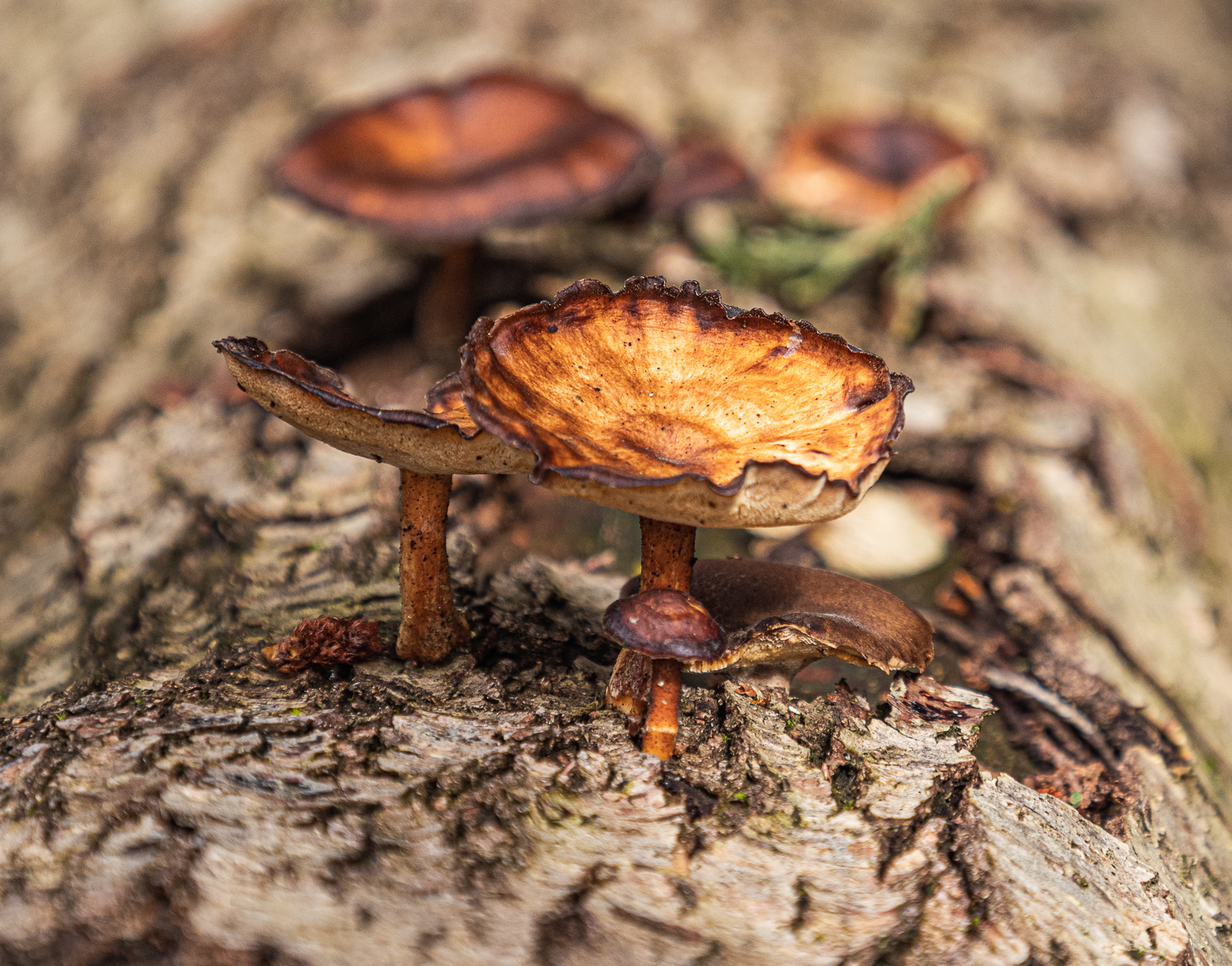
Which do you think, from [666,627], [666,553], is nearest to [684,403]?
[666,553]

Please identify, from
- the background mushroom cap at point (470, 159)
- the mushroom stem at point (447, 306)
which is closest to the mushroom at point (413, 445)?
the background mushroom cap at point (470, 159)

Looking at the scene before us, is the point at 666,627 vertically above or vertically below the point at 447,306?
below

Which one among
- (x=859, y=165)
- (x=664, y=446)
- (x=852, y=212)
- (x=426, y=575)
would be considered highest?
(x=859, y=165)

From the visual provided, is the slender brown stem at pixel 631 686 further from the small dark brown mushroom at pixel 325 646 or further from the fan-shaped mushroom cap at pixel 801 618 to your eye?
the small dark brown mushroom at pixel 325 646

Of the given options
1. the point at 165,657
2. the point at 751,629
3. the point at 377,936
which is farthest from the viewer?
the point at 165,657

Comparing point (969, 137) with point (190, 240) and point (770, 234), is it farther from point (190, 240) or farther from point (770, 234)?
point (190, 240)

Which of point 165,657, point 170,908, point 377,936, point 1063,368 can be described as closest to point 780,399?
point 377,936

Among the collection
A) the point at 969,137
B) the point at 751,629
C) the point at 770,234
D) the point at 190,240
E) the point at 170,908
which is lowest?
the point at 170,908

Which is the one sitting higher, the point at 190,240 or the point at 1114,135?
the point at 1114,135

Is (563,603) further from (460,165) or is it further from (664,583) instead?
(460,165)
